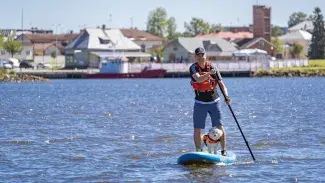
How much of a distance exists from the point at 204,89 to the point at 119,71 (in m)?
104

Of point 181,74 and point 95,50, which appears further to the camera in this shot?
point 95,50

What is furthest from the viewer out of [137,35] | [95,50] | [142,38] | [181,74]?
[137,35]

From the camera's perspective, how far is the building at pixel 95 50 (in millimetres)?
144375

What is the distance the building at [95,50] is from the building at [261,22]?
21.6 meters

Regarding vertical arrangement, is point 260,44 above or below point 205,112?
below

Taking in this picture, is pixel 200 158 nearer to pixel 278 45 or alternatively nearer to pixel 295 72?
pixel 295 72

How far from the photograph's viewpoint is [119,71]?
12694cm

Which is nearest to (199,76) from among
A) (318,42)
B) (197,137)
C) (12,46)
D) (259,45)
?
(197,137)

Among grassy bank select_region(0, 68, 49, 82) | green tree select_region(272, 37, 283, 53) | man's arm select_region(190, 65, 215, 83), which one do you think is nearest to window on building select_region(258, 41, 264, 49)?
green tree select_region(272, 37, 283, 53)

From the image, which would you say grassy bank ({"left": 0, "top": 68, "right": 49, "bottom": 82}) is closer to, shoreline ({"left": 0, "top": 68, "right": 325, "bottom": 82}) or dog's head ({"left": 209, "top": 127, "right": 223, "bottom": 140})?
shoreline ({"left": 0, "top": 68, "right": 325, "bottom": 82})

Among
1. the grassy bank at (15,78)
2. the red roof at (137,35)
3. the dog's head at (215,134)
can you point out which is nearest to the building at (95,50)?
the grassy bank at (15,78)

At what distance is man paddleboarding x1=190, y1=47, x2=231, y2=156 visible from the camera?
886 inches

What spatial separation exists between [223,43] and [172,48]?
7.39 m

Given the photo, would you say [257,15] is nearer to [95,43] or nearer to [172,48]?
[172,48]
